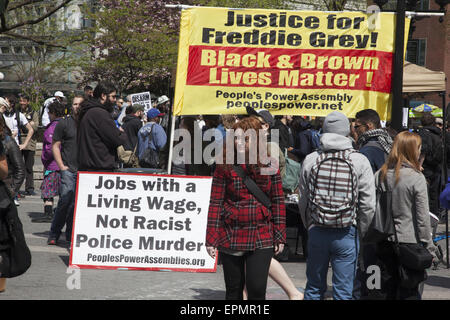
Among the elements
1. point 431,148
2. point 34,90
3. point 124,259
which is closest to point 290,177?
point 124,259

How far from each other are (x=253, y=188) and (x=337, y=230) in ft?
2.65

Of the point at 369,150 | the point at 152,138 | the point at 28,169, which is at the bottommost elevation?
the point at 28,169

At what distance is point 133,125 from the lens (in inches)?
612

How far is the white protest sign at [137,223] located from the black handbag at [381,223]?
8.23ft

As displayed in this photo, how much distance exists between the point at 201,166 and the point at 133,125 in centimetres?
605

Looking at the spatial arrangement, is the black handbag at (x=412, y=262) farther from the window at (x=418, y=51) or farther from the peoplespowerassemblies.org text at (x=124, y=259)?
the window at (x=418, y=51)

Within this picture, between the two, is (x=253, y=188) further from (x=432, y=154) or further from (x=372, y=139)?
(x=432, y=154)

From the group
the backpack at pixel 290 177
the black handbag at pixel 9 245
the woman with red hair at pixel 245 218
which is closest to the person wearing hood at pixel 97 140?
the backpack at pixel 290 177

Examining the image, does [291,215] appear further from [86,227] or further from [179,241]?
[86,227]

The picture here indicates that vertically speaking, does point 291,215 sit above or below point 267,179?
below

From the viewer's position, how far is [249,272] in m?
5.47

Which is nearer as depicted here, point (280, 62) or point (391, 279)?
point (391, 279)
